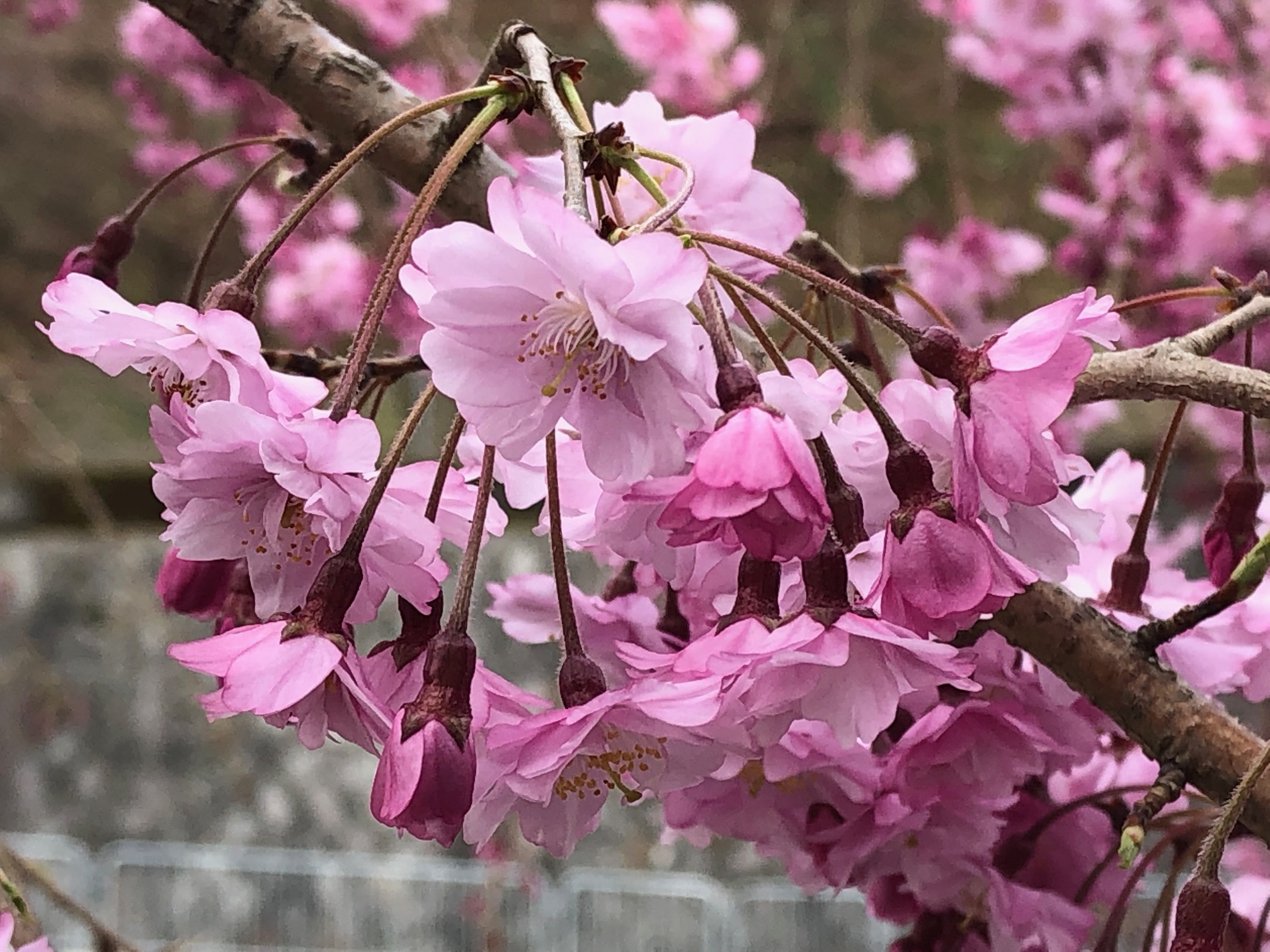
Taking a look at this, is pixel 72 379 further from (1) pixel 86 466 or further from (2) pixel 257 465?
(2) pixel 257 465

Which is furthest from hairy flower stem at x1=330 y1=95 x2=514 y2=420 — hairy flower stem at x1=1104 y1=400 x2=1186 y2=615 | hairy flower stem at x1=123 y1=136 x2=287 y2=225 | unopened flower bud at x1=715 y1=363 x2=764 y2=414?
hairy flower stem at x1=1104 y1=400 x2=1186 y2=615

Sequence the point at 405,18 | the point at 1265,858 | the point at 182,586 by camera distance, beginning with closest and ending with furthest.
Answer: the point at 182,586, the point at 1265,858, the point at 405,18

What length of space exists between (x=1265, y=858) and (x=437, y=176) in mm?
1829

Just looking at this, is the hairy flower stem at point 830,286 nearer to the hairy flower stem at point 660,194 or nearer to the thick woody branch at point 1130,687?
the hairy flower stem at point 660,194

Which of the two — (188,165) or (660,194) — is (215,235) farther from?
(660,194)

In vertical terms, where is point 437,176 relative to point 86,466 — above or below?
above

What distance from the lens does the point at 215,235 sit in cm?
54

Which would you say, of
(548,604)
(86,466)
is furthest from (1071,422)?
(86,466)

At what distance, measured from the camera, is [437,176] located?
0.34m

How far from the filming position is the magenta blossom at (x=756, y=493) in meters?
0.29

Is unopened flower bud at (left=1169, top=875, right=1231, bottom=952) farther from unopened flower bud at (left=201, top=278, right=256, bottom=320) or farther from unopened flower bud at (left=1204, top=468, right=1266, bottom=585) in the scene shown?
unopened flower bud at (left=201, top=278, right=256, bottom=320)

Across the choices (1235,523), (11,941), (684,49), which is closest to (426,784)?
(11,941)

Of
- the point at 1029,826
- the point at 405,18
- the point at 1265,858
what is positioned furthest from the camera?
the point at 405,18

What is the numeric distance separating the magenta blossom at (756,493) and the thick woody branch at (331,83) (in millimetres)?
252
